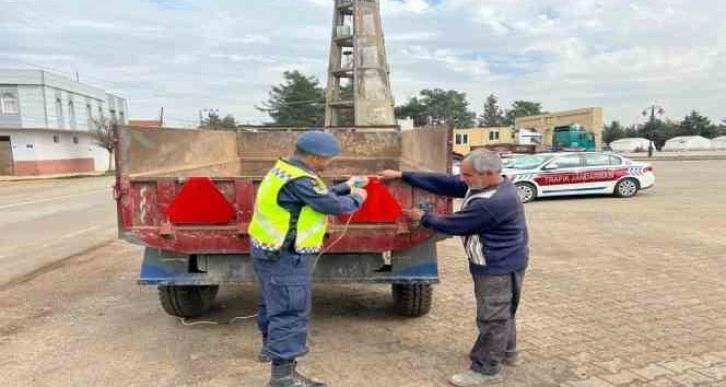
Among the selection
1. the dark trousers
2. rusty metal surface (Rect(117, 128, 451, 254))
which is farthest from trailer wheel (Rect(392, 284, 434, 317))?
the dark trousers

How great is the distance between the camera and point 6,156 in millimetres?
40000

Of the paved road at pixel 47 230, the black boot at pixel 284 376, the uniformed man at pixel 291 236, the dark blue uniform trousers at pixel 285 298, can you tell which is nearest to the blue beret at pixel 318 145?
the uniformed man at pixel 291 236

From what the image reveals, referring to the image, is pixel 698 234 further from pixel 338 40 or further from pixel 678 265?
pixel 338 40

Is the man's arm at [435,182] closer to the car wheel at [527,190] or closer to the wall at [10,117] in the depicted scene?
the car wheel at [527,190]

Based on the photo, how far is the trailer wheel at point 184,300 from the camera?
5016 millimetres

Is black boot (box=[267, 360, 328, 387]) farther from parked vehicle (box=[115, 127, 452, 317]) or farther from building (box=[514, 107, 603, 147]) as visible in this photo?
building (box=[514, 107, 603, 147])

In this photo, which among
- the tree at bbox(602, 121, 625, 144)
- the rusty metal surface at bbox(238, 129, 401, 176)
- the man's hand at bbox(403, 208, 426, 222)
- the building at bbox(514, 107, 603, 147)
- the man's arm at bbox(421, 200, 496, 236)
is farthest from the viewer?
the tree at bbox(602, 121, 625, 144)

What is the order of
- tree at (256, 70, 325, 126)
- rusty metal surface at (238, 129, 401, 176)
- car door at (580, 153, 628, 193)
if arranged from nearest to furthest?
rusty metal surface at (238, 129, 401, 176), car door at (580, 153, 628, 193), tree at (256, 70, 325, 126)

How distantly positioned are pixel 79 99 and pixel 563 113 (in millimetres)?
36601

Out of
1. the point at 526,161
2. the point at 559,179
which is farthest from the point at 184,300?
the point at 526,161

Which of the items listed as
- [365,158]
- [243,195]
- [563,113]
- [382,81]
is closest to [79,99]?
[382,81]

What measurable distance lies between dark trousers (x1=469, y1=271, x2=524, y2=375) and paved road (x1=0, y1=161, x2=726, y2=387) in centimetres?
21

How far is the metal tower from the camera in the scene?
44281mm

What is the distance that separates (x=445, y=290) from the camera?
6254 millimetres
